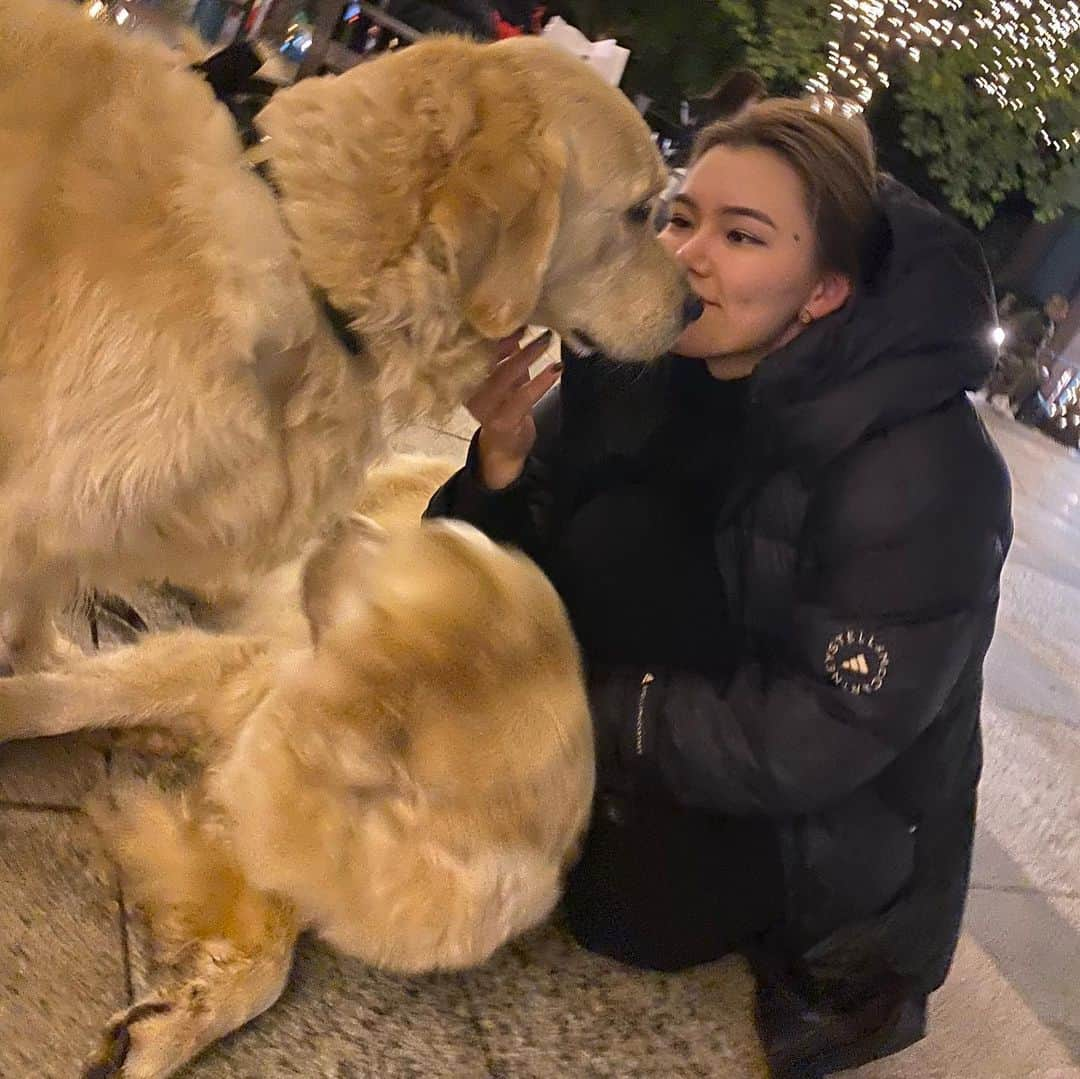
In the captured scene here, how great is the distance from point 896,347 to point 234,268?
2.93ft

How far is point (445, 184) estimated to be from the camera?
128cm

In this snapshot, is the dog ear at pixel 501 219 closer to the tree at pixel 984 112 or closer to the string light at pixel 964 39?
the string light at pixel 964 39

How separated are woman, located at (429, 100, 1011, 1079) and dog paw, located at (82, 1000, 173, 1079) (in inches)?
26.7

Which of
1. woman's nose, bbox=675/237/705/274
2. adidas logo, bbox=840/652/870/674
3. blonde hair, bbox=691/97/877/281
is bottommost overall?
adidas logo, bbox=840/652/870/674

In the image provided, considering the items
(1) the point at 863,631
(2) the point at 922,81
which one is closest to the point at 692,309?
(1) the point at 863,631

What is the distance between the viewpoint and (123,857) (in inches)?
52.5

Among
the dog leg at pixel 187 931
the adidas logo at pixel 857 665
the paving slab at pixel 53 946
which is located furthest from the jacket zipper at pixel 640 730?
the paving slab at pixel 53 946

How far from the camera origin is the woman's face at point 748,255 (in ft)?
5.15

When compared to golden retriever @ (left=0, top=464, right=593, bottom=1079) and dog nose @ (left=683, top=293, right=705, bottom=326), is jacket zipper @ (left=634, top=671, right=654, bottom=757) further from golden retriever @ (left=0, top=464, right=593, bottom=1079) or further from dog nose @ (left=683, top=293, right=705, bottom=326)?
dog nose @ (left=683, top=293, right=705, bottom=326)

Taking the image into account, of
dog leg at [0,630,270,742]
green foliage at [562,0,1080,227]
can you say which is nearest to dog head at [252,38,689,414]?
dog leg at [0,630,270,742]

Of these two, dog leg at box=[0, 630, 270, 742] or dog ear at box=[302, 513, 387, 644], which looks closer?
dog ear at box=[302, 513, 387, 644]

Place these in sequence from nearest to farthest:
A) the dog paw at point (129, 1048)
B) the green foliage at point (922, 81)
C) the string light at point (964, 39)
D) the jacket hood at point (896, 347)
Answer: the dog paw at point (129, 1048) → the jacket hood at point (896, 347) → the green foliage at point (922, 81) → the string light at point (964, 39)

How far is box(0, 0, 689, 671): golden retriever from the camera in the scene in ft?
3.82

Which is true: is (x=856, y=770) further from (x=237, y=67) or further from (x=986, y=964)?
(x=237, y=67)
